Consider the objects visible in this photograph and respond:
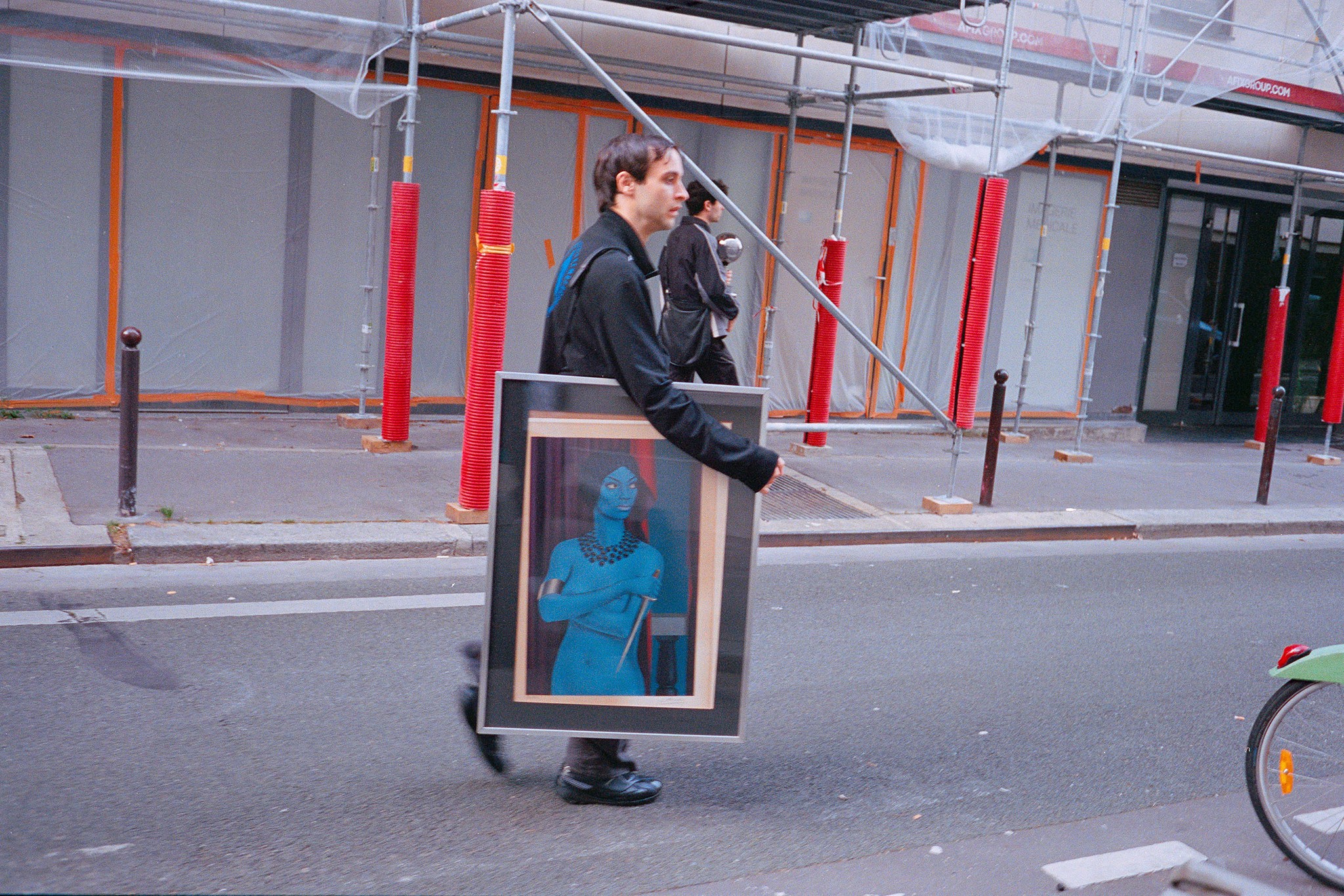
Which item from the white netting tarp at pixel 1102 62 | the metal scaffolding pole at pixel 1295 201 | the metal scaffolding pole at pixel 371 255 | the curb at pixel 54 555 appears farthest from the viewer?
the metal scaffolding pole at pixel 1295 201

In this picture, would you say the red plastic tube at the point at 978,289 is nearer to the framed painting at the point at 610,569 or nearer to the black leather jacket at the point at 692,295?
the black leather jacket at the point at 692,295

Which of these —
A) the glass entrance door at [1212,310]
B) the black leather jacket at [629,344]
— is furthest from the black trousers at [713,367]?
the glass entrance door at [1212,310]

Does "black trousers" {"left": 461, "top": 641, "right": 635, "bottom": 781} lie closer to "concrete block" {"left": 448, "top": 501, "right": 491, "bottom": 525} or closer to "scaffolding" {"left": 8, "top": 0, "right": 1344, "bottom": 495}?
"scaffolding" {"left": 8, "top": 0, "right": 1344, "bottom": 495}

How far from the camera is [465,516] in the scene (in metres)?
7.46

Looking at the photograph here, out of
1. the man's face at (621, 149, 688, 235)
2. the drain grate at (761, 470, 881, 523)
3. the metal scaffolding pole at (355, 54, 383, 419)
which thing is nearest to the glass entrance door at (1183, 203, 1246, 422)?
the drain grate at (761, 470, 881, 523)

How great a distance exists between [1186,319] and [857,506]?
8.21m

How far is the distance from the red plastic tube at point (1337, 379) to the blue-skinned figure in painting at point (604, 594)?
1224 centimetres

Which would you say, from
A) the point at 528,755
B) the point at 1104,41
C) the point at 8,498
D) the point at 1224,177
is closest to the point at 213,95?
the point at 8,498

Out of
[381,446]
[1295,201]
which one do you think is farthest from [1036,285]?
[381,446]

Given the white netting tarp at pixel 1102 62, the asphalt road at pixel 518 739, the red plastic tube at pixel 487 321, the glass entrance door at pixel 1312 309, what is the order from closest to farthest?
the asphalt road at pixel 518 739 < the red plastic tube at pixel 487 321 < the white netting tarp at pixel 1102 62 < the glass entrance door at pixel 1312 309

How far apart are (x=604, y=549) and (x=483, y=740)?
877 millimetres

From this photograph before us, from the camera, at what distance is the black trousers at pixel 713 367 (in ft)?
26.1

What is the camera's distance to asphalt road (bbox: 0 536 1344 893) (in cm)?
359

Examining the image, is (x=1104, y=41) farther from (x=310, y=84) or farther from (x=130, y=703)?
(x=130, y=703)
